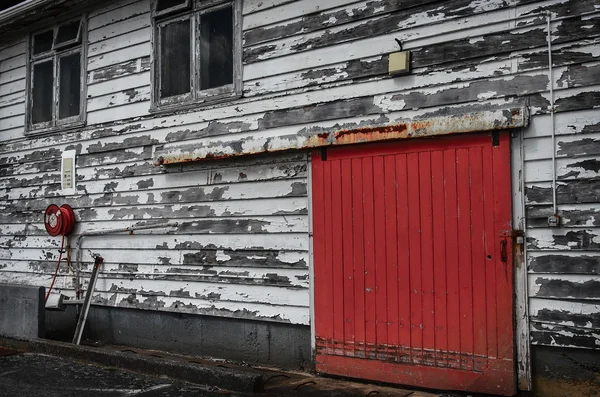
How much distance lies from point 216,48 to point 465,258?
3.74 meters

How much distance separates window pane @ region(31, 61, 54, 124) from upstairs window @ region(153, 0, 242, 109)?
242 centimetres

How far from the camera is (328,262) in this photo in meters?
6.45

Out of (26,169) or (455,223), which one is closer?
(455,223)

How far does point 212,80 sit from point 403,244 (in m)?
3.04

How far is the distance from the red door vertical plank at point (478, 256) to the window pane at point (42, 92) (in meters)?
6.51

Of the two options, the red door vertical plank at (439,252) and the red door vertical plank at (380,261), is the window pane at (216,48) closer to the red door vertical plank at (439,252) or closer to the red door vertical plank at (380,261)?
the red door vertical plank at (380,261)

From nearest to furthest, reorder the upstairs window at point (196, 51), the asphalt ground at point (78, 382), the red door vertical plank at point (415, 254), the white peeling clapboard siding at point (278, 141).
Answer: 1. the white peeling clapboard siding at point (278, 141)
2. the red door vertical plank at point (415, 254)
3. the asphalt ground at point (78, 382)
4. the upstairs window at point (196, 51)

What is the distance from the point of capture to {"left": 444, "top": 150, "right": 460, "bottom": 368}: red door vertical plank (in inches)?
223

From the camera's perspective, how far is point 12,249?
10.1 meters

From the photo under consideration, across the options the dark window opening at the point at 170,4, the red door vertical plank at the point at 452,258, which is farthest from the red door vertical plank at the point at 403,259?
the dark window opening at the point at 170,4

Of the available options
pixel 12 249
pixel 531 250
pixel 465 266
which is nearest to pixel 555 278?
pixel 531 250

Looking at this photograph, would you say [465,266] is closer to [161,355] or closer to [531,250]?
[531,250]

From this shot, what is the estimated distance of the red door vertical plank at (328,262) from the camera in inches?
253

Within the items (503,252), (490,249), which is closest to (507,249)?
(503,252)
